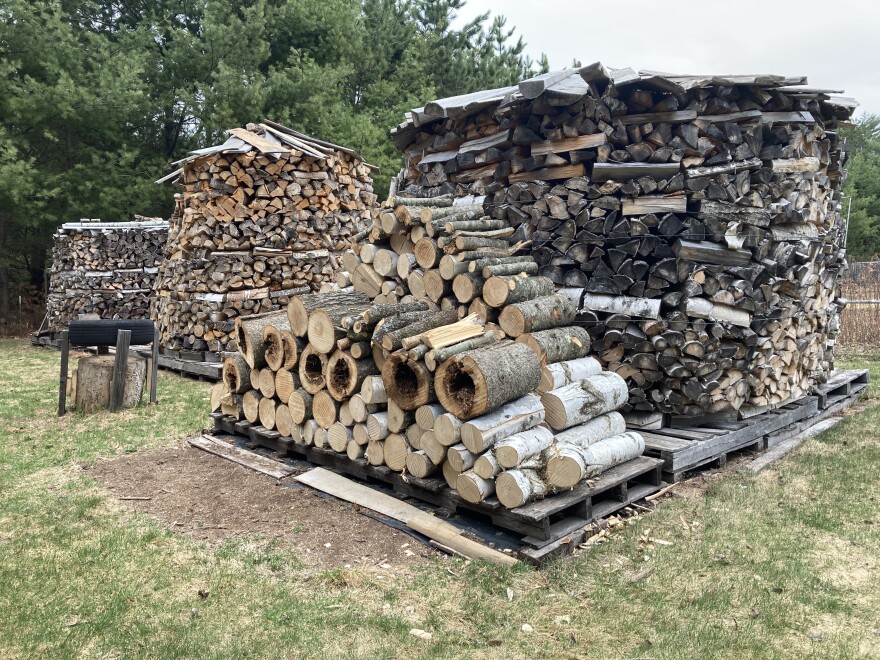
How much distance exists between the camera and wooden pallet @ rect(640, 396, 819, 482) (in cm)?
523

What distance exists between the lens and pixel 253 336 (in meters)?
5.90

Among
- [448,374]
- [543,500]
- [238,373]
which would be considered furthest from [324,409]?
[543,500]

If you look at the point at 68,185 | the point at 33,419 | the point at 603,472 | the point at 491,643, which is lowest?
the point at 33,419

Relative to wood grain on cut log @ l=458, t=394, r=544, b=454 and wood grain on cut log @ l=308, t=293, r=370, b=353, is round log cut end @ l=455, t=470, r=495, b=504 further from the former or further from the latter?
wood grain on cut log @ l=308, t=293, r=370, b=353

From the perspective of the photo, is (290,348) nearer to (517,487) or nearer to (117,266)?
(517,487)

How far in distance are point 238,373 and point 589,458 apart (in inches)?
144

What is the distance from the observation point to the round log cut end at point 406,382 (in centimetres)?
453

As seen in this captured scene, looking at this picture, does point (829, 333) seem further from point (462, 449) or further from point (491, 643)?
point (491, 643)

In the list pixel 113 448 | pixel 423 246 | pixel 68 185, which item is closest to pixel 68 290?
pixel 68 185

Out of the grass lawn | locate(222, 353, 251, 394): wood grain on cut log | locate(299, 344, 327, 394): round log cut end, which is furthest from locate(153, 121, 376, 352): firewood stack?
the grass lawn

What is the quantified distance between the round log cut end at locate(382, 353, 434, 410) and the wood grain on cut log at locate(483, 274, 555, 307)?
36.1 inches

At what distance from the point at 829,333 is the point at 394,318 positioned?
5909mm

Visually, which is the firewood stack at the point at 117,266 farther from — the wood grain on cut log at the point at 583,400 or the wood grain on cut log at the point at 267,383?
the wood grain on cut log at the point at 583,400

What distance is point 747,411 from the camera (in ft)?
20.3
